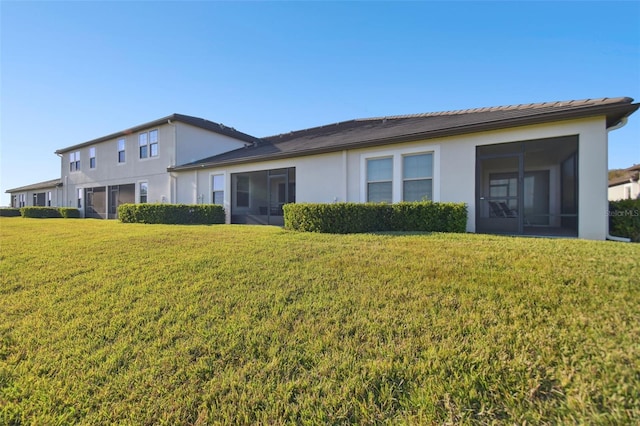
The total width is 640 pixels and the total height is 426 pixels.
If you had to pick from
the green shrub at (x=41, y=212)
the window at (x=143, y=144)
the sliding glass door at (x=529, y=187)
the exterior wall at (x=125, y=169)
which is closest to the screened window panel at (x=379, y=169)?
the sliding glass door at (x=529, y=187)

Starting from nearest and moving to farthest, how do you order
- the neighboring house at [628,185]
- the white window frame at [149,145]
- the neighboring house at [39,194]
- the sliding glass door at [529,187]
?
the sliding glass door at [529,187], the white window frame at [149,145], the neighboring house at [628,185], the neighboring house at [39,194]

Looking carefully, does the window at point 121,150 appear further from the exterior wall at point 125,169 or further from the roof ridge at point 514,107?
the roof ridge at point 514,107

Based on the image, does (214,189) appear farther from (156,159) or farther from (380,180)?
(380,180)

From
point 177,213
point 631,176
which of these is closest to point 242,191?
point 177,213

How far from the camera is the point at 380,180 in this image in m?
9.91

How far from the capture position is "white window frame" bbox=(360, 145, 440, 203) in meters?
8.88

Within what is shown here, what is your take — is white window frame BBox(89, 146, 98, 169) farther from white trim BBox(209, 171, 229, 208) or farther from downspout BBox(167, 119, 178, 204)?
white trim BBox(209, 171, 229, 208)

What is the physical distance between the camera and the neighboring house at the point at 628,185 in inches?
737

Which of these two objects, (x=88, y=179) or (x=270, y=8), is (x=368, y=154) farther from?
(x=88, y=179)

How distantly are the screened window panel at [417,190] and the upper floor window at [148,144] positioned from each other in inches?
612

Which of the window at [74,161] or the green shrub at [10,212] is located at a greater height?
the window at [74,161]

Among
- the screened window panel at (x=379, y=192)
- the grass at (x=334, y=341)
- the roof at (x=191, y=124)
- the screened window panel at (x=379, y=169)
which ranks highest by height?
the roof at (x=191, y=124)

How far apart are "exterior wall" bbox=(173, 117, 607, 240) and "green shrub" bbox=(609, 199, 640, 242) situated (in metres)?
0.94

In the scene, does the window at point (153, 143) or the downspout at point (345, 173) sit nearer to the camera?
the downspout at point (345, 173)
